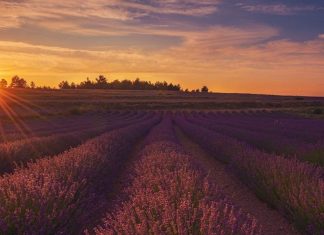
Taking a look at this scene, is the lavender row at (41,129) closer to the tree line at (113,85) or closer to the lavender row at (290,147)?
the lavender row at (290,147)

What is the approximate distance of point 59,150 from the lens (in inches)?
492

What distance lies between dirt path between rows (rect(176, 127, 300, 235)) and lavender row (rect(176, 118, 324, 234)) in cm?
14

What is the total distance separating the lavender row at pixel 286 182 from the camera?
578cm

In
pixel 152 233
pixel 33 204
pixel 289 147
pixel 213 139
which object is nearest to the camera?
pixel 152 233

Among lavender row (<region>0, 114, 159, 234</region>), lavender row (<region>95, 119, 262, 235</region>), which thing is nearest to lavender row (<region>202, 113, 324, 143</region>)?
lavender row (<region>95, 119, 262, 235</region>)

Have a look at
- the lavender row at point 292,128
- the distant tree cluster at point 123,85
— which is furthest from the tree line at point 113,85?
the lavender row at point 292,128

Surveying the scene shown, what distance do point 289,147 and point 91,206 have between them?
7335mm

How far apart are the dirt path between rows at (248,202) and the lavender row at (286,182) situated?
0.14 metres

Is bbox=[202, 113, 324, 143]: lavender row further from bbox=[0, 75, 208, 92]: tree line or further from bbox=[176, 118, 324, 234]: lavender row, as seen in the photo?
bbox=[0, 75, 208, 92]: tree line

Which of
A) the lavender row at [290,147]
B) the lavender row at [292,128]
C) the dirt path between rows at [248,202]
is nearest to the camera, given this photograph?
the dirt path between rows at [248,202]

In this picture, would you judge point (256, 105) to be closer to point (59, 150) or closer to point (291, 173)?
point (59, 150)

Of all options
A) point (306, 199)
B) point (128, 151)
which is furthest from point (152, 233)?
point (128, 151)

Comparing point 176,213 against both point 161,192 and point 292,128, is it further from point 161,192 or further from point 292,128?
point 292,128

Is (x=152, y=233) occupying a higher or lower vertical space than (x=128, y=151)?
higher
